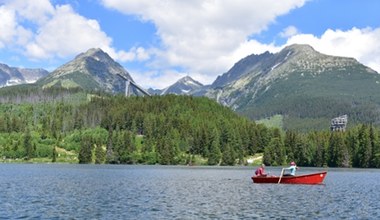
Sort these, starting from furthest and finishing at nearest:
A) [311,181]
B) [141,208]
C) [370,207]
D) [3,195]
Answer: [311,181], [3,195], [370,207], [141,208]

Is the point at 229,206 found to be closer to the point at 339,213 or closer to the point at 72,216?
the point at 339,213

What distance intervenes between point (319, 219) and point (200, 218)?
42.0ft

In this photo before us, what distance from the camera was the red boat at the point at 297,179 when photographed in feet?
364

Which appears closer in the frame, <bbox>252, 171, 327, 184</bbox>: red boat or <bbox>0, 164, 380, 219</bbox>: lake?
<bbox>0, 164, 380, 219</bbox>: lake

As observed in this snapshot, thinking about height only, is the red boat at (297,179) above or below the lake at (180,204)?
above

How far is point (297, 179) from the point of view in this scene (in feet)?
371

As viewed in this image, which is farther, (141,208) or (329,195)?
(329,195)

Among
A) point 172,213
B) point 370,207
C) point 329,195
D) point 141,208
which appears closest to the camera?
point 172,213

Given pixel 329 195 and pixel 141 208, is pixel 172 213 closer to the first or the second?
pixel 141 208

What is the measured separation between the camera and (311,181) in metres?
112

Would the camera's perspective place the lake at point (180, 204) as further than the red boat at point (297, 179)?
No

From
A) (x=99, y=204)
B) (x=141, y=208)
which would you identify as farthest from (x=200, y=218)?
(x=99, y=204)

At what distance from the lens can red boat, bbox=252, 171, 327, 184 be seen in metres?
111

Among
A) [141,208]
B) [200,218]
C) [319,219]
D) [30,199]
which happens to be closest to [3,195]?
[30,199]
